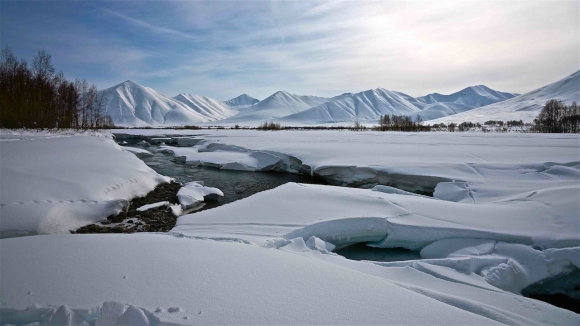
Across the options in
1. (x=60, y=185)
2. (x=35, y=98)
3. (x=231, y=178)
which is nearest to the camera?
(x=60, y=185)

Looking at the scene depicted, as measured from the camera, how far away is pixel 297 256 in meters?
3.19

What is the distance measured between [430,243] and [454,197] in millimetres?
2813

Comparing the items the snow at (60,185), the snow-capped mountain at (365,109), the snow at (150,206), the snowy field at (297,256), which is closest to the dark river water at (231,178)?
the snow at (150,206)

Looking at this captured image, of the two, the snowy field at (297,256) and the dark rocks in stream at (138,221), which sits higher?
the snowy field at (297,256)

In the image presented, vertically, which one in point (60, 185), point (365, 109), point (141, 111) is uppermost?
point (365, 109)

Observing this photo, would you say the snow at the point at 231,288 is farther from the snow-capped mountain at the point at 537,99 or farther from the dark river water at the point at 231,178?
the snow-capped mountain at the point at 537,99

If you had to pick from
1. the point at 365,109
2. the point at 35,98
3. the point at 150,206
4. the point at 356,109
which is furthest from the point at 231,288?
the point at 365,109

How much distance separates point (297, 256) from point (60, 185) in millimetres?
5348

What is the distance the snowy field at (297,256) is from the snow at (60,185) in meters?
0.03

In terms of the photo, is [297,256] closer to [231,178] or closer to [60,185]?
[60,185]

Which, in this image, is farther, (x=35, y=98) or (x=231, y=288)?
(x=35, y=98)

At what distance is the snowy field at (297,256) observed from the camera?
1.97m

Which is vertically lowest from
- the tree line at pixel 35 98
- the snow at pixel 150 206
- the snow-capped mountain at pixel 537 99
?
the snow at pixel 150 206

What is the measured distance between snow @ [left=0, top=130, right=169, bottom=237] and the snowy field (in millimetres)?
33
